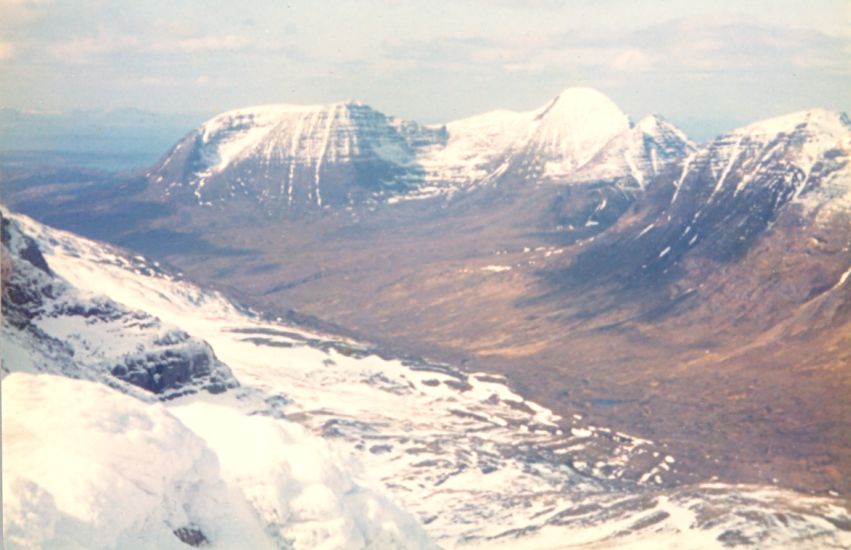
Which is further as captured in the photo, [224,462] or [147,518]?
[224,462]

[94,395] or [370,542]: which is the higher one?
[94,395]

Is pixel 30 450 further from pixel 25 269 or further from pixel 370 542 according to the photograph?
pixel 25 269

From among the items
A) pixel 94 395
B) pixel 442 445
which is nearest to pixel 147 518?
Result: pixel 94 395

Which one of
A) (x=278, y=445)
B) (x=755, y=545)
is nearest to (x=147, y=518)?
(x=278, y=445)

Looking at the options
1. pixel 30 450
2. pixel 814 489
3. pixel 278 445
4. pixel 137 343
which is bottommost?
pixel 814 489

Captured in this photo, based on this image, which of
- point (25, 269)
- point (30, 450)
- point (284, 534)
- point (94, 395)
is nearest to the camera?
point (30, 450)

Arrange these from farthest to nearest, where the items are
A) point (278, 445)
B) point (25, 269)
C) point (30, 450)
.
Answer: point (25, 269) → point (278, 445) → point (30, 450)

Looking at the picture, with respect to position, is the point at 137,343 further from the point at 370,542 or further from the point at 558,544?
the point at 370,542

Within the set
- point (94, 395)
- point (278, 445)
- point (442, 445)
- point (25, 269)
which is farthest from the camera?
point (442, 445)

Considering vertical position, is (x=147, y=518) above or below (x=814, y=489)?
above
